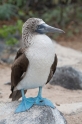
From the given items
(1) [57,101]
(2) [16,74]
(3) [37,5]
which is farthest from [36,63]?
(3) [37,5]

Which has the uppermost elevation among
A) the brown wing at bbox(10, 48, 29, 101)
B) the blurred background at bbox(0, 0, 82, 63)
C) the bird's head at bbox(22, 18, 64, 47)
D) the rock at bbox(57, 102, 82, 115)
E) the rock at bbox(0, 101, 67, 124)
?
the bird's head at bbox(22, 18, 64, 47)

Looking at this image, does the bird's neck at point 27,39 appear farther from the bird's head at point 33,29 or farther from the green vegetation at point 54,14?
the green vegetation at point 54,14

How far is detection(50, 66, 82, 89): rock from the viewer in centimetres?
589

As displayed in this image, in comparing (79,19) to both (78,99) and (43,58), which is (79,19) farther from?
(43,58)

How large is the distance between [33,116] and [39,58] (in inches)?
24.7

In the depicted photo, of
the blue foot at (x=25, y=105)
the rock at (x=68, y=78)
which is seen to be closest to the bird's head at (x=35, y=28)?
the blue foot at (x=25, y=105)

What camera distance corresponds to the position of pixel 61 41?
988 centimetres

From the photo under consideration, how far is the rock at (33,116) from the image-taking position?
364 centimetres

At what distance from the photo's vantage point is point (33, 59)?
349cm

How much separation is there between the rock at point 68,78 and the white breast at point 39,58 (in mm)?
2305

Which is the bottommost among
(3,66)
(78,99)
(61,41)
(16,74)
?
(61,41)

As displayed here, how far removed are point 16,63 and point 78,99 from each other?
1.80 metres

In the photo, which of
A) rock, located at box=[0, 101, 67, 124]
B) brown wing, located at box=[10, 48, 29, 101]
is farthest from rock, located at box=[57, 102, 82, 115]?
brown wing, located at box=[10, 48, 29, 101]

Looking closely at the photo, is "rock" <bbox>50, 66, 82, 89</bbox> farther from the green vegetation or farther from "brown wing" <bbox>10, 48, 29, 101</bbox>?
the green vegetation
